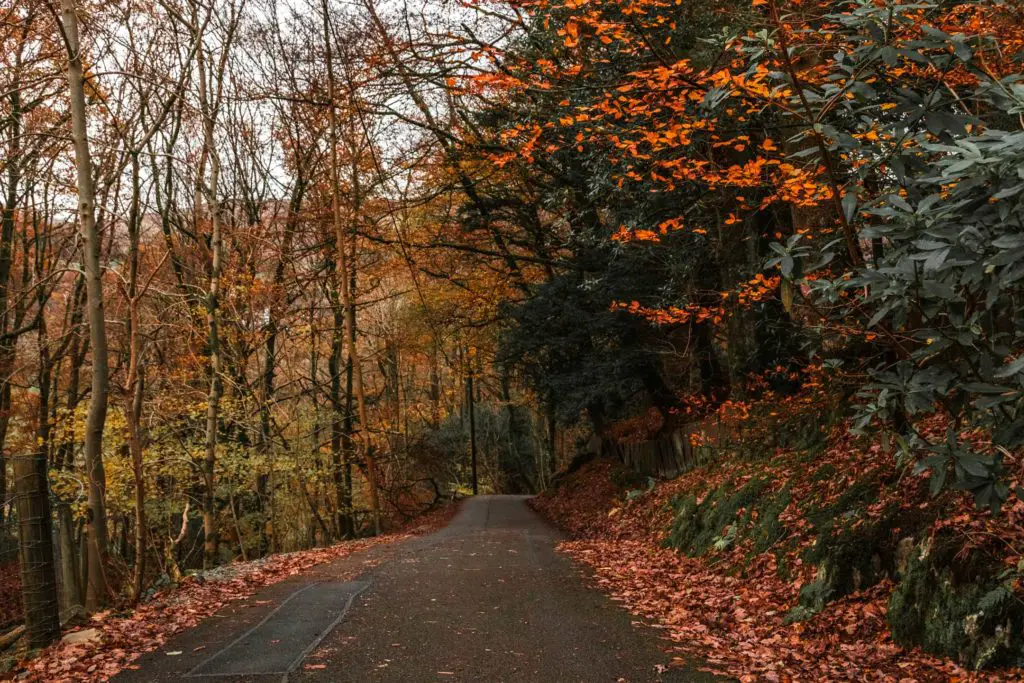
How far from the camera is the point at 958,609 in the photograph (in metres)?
4.95

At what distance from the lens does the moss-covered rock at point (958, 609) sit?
179 inches

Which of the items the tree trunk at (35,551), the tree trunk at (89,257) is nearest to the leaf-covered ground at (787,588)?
the tree trunk at (35,551)

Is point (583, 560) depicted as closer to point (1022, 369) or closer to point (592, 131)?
point (592, 131)

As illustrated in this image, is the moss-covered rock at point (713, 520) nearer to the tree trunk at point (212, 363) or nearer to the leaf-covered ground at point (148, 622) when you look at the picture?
the leaf-covered ground at point (148, 622)

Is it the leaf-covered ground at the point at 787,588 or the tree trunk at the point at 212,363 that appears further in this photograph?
the tree trunk at the point at 212,363

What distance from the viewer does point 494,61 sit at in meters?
15.2

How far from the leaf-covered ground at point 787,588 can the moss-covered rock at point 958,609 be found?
11cm

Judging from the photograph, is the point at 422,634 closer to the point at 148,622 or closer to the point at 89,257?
the point at 148,622

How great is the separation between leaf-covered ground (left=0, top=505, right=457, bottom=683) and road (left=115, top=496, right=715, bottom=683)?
0.27 meters

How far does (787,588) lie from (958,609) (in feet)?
7.67

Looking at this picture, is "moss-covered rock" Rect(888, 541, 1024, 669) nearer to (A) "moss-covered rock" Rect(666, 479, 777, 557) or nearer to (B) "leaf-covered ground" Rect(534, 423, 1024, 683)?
(B) "leaf-covered ground" Rect(534, 423, 1024, 683)

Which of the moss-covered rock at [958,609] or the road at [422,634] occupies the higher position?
the moss-covered rock at [958,609]

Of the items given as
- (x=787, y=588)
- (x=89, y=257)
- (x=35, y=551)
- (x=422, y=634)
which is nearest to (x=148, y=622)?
(x=35, y=551)

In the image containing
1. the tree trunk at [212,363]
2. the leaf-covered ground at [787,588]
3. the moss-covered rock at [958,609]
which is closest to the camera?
the moss-covered rock at [958,609]
